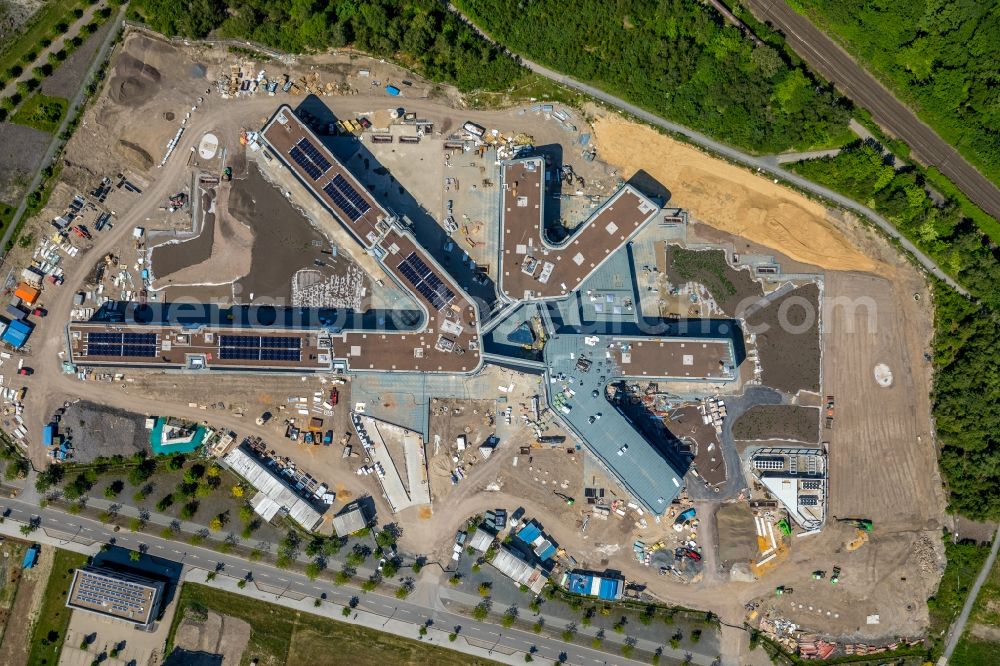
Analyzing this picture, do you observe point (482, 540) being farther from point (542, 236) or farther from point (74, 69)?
point (74, 69)

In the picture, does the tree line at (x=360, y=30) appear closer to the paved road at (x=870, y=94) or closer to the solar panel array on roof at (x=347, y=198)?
the solar panel array on roof at (x=347, y=198)

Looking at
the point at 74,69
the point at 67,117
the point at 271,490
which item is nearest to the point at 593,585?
the point at 271,490

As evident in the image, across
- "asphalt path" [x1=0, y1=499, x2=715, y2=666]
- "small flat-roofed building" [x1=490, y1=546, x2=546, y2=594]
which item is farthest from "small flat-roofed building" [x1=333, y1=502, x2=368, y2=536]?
"small flat-roofed building" [x1=490, y1=546, x2=546, y2=594]

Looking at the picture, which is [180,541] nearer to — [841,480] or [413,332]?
[413,332]

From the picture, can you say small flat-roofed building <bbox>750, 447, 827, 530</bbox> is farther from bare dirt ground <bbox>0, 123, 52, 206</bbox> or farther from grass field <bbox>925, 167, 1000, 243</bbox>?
bare dirt ground <bbox>0, 123, 52, 206</bbox>

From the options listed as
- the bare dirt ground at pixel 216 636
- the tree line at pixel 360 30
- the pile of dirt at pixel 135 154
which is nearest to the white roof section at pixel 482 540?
the bare dirt ground at pixel 216 636
